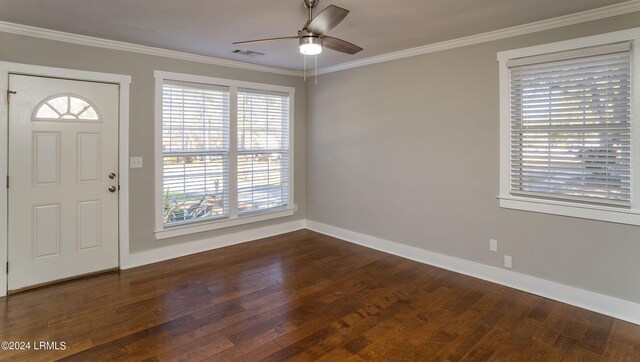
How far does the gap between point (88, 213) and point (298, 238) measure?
2.77 m

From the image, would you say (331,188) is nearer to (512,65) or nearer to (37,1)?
(512,65)

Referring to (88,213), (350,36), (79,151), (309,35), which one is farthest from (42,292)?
(350,36)

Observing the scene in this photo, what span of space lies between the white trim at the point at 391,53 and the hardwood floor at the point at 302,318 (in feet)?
8.41

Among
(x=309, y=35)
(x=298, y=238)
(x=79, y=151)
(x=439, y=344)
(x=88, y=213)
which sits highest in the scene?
(x=309, y=35)

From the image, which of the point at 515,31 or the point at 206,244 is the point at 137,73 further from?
the point at 515,31

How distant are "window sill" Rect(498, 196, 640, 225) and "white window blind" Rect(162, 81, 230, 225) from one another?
3570 millimetres

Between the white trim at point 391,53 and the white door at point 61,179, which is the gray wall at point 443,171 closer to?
the white trim at point 391,53

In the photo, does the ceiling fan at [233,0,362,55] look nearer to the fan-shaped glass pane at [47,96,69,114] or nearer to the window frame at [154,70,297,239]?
the window frame at [154,70,297,239]

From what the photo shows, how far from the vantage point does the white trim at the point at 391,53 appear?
2932 mm

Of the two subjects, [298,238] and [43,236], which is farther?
[298,238]

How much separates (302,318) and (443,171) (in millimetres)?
2355

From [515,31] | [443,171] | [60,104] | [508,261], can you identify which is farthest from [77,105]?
[508,261]

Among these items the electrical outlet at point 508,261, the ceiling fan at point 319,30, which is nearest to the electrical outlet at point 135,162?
the ceiling fan at point 319,30

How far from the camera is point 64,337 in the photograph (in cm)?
264
